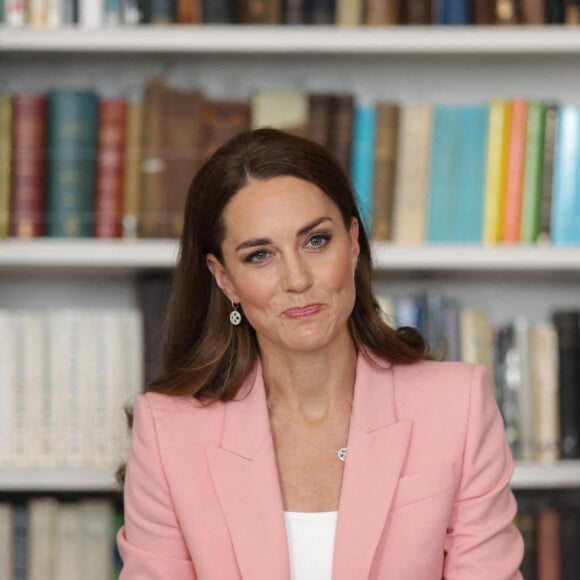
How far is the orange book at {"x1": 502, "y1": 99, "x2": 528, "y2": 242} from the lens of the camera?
2.39m

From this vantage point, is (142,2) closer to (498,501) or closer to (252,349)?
(252,349)

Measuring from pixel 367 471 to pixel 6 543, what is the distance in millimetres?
979

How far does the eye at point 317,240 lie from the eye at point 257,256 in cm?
7

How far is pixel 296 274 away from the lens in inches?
68.7

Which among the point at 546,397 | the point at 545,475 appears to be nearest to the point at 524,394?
the point at 546,397

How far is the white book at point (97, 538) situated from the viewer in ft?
7.97

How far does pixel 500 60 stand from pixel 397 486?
48.6 inches

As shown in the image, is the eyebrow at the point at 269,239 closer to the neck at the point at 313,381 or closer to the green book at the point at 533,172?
the neck at the point at 313,381

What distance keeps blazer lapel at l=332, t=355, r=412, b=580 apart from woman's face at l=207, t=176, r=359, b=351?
12 cm

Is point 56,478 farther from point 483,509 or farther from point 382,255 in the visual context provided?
point 483,509

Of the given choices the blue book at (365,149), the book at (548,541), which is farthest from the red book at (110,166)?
the book at (548,541)

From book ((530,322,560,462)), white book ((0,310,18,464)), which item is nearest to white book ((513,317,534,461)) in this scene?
book ((530,322,560,462))

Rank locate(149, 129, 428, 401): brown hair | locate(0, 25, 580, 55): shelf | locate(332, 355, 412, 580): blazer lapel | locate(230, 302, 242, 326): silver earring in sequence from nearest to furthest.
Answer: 1. locate(332, 355, 412, 580): blazer lapel
2. locate(149, 129, 428, 401): brown hair
3. locate(230, 302, 242, 326): silver earring
4. locate(0, 25, 580, 55): shelf

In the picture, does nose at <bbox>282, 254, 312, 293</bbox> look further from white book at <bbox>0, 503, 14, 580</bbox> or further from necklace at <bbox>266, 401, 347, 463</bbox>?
white book at <bbox>0, 503, 14, 580</bbox>
